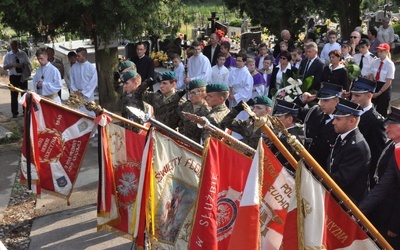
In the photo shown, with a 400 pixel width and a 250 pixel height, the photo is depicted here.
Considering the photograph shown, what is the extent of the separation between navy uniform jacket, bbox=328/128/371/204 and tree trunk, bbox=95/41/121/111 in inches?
316

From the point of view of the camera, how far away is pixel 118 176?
20.9 ft

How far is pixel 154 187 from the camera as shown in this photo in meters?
5.35

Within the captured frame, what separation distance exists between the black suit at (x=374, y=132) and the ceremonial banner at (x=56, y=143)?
3.36m

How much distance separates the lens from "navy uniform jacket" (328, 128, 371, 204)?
4906 millimetres

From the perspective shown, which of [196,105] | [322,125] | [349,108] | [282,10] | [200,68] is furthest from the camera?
[282,10]

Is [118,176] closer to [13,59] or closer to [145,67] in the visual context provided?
[145,67]

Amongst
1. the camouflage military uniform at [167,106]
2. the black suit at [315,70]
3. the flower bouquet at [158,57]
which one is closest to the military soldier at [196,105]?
the camouflage military uniform at [167,106]

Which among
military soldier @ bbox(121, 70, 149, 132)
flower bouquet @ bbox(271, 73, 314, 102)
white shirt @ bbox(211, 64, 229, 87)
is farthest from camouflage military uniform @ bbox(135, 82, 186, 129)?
white shirt @ bbox(211, 64, 229, 87)

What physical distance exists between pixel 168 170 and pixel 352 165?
1760 millimetres

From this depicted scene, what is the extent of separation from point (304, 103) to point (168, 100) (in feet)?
6.45

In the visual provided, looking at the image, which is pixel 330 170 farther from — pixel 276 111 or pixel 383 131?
pixel 383 131

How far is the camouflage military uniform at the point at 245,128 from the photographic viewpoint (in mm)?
6164

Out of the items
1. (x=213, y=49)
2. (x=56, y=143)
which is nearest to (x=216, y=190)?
(x=56, y=143)

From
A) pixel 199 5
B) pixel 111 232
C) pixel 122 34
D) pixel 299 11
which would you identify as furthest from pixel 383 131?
pixel 199 5
